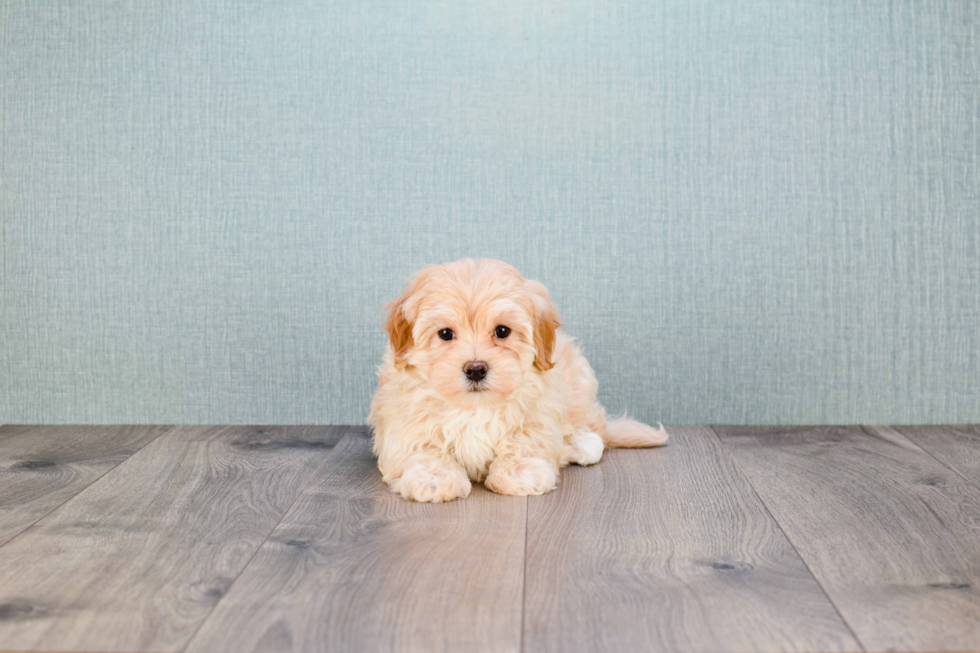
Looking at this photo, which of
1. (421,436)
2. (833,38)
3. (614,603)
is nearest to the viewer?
(614,603)

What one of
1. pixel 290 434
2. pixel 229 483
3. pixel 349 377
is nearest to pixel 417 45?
pixel 349 377

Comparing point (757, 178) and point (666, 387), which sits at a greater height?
point (757, 178)

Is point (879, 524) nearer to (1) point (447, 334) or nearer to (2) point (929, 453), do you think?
(2) point (929, 453)

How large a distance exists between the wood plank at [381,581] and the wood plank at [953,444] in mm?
1191

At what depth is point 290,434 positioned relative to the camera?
2.50 metres

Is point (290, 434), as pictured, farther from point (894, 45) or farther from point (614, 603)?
point (894, 45)

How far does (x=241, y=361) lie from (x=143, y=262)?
44 centimetres

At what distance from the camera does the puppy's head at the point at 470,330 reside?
1.78 metres

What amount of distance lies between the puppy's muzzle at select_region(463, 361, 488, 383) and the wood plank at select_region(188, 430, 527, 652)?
279 millimetres

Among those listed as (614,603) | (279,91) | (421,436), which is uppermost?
(279,91)

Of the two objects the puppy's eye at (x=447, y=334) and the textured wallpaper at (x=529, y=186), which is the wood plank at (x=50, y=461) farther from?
the puppy's eye at (x=447, y=334)

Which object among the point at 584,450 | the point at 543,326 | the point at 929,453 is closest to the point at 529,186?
the point at 543,326

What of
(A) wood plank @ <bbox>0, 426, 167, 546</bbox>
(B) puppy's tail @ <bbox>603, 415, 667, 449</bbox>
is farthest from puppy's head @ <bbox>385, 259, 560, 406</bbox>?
(A) wood plank @ <bbox>0, 426, 167, 546</bbox>

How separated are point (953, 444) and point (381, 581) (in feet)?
6.04
